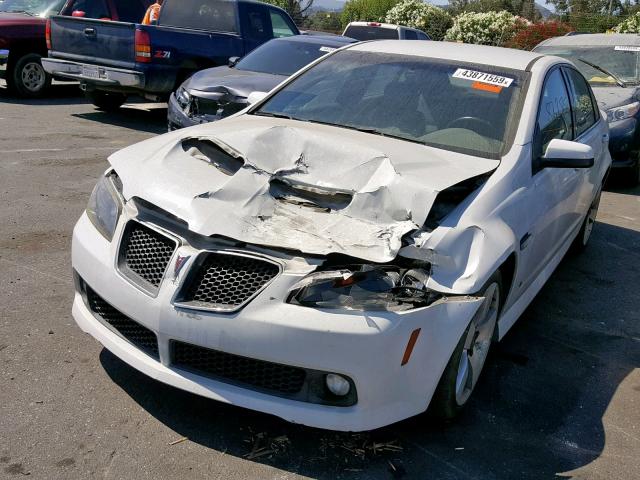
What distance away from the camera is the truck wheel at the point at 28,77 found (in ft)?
40.7

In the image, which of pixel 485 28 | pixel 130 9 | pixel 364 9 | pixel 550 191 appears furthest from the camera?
pixel 364 9

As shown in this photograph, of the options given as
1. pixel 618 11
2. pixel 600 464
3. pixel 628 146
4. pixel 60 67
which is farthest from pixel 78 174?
pixel 618 11

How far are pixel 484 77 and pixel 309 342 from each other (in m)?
2.37

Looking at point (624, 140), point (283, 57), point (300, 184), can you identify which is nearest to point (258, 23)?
point (283, 57)

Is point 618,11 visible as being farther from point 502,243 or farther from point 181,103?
point 502,243

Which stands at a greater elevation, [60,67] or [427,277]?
[427,277]

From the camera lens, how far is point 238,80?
8828 millimetres

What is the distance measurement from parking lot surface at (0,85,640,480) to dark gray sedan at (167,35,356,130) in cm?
345

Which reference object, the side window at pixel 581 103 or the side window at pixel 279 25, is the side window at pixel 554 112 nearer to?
the side window at pixel 581 103

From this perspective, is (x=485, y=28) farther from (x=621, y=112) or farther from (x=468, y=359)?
(x=468, y=359)

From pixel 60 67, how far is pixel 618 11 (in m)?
29.3

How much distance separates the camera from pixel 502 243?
351cm

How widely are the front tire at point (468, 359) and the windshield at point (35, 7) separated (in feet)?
38.6

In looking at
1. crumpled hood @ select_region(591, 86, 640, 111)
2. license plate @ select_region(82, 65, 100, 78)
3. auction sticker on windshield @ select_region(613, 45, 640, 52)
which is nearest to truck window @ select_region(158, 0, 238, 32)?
license plate @ select_region(82, 65, 100, 78)
